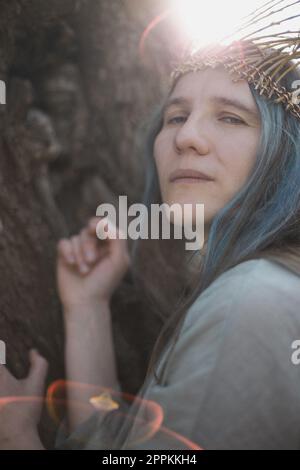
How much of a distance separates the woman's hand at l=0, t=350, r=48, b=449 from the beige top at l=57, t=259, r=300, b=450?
1.21ft

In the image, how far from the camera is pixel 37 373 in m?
1.67

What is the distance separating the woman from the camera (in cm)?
117

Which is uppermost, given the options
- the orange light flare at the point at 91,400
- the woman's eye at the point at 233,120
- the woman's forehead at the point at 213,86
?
the woman's forehead at the point at 213,86

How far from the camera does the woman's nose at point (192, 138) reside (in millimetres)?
1638

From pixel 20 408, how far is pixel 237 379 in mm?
712

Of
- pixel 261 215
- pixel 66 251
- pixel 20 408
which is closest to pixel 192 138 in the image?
pixel 261 215

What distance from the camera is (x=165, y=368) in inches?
53.2

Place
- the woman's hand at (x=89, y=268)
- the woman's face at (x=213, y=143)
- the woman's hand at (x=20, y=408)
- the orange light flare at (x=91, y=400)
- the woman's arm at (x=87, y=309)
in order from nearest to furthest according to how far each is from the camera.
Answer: the woman's hand at (x=20, y=408)
the woman's face at (x=213, y=143)
the orange light flare at (x=91, y=400)
the woman's arm at (x=87, y=309)
the woman's hand at (x=89, y=268)

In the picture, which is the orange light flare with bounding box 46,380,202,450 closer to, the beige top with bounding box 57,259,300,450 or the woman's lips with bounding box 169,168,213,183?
the beige top with bounding box 57,259,300,450

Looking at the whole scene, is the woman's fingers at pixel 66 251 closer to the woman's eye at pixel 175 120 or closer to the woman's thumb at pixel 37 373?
the woman's thumb at pixel 37 373

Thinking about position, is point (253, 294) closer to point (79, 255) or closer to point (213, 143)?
point (213, 143)

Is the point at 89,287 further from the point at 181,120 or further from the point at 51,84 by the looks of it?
the point at 51,84

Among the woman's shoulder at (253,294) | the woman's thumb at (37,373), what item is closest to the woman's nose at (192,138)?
the woman's shoulder at (253,294)
